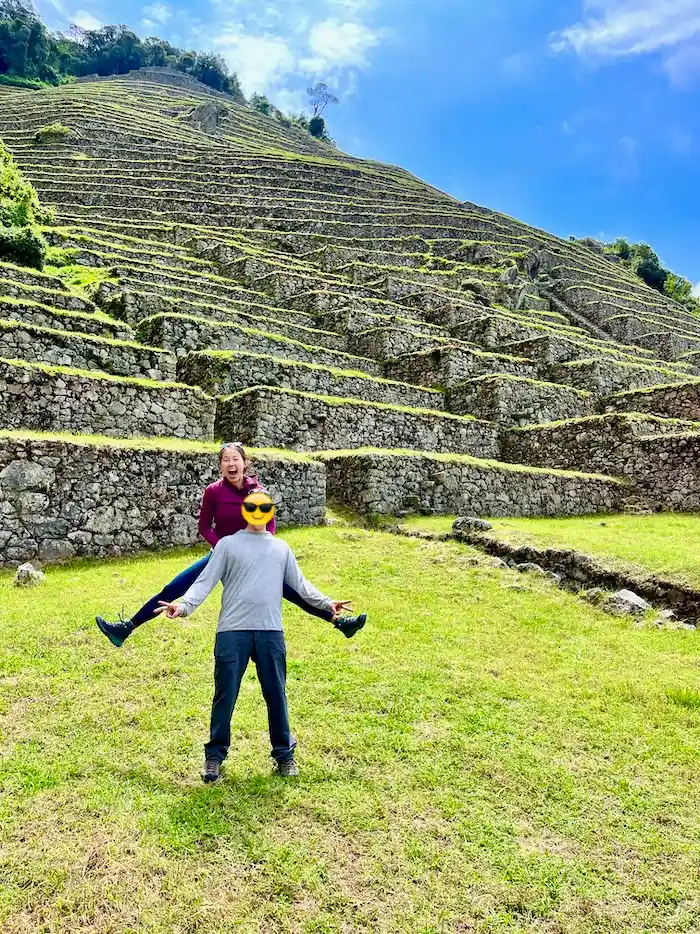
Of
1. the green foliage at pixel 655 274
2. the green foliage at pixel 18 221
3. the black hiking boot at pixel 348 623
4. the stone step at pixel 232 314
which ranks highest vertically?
the green foliage at pixel 655 274

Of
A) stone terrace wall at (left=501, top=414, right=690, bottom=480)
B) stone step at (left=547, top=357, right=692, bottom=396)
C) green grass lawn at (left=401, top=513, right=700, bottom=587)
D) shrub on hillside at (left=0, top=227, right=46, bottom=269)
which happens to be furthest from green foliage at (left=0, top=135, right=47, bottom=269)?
stone step at (left=547, top=357, right=692, bottom=396)

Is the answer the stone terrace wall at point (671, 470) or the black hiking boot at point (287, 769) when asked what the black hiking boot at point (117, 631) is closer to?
the black hiking boot at point (287, 769)

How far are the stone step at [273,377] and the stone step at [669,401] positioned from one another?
23.8 ft

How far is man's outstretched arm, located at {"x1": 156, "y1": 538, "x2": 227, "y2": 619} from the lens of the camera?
3.94m

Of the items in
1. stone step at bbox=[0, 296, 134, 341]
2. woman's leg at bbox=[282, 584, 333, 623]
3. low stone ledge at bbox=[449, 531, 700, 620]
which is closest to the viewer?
woman's leg at bbox=[282, 584, 333, 623]

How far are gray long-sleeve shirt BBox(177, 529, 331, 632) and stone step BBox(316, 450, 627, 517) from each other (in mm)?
8640

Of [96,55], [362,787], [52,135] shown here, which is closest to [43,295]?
[362,787]

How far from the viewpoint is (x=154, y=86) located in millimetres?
94938

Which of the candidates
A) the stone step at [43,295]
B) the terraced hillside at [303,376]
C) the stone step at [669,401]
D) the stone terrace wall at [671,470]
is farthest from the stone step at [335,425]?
the stone step at [43,295]

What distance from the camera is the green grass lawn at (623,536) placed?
8562 millimetres

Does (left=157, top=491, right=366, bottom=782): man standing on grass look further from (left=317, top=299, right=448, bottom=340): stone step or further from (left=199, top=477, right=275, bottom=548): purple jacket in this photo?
(left=317, top=299, right=448, bottom=340): stone step

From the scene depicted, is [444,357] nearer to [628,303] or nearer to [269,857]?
[269,857]

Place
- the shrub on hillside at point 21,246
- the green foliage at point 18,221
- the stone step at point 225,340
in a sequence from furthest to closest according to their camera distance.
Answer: the green foliage at point 18,221 < the shrub on hillside at point 21,246 < the stone step at point 225,340

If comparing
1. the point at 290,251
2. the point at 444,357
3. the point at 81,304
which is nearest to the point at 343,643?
the point at 81,304
